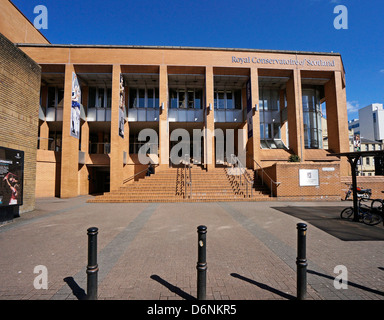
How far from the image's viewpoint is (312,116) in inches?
901

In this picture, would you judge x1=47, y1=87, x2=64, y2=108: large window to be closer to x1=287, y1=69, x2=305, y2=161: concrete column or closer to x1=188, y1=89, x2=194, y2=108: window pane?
x1=188, y1=89, x2=194, y2=108: window pane

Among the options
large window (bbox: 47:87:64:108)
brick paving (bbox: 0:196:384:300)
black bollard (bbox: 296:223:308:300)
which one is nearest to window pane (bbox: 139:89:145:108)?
large window (bbox: 47:87:64:108)

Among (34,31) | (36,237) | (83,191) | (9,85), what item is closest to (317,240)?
(36,237)

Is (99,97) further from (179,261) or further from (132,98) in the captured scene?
(179,261)

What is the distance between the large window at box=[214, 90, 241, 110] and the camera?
72.8 feet

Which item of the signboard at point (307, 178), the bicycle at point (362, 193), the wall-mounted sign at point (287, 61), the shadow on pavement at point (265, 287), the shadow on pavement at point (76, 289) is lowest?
the shadow on pavement at point (265, 287)

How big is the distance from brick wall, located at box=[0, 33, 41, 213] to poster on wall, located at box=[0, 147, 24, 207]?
26.8 inches

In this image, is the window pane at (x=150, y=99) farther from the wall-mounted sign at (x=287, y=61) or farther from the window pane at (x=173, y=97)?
the wall-mounted sign at (x=287, y=61)

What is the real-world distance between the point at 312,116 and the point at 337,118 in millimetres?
3710

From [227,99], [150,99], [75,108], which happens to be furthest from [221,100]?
[75,108]

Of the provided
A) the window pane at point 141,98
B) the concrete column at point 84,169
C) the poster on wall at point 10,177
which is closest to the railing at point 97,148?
the concrete column at point 84,169

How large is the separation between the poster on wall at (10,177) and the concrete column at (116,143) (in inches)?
354

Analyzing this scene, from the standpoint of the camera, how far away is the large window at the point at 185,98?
2172 centimetres

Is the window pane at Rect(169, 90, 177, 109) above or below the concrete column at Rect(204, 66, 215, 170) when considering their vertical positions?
above
